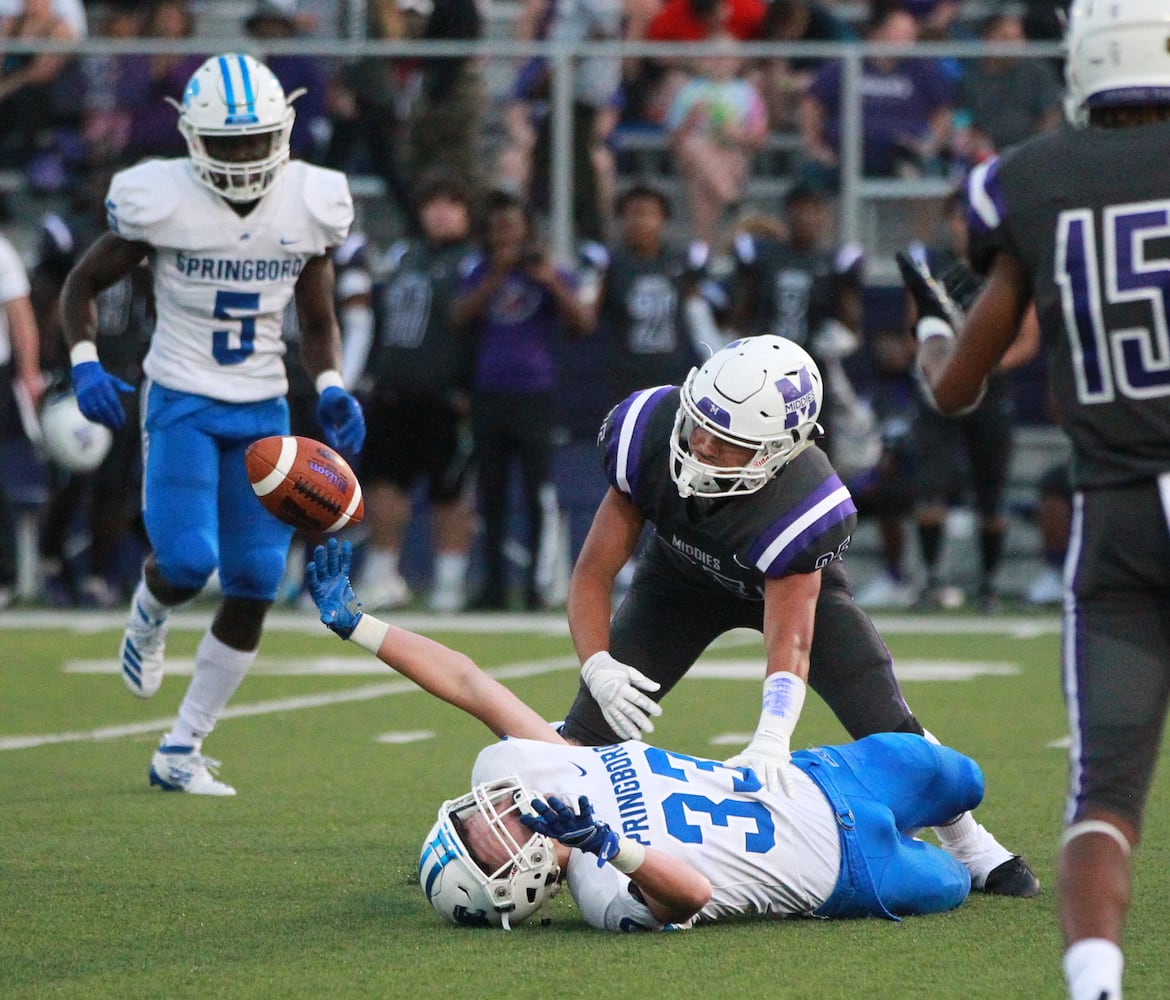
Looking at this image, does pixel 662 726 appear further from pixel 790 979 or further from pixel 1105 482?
pixel 1105 482

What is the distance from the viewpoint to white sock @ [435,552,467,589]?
10.4 metres

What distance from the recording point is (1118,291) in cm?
288

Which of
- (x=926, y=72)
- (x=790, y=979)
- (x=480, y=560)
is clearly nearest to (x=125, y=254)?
(x=790, y=979)

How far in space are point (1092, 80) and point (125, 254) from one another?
11.5ft

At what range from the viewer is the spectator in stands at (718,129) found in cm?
1143

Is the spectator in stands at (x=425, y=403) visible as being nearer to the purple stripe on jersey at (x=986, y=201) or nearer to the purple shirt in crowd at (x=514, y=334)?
the purple shirt in crowd at (x=514, y=334)

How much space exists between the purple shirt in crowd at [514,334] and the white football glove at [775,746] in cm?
635

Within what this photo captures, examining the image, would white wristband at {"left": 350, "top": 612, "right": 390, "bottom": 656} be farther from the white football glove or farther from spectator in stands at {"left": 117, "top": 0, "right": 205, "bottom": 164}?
spectator in stands at {"left": 117, "top": 0, "right": 205, "bottom": 164}

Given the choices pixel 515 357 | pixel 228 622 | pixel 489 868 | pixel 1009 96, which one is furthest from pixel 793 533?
pixel 1009 96

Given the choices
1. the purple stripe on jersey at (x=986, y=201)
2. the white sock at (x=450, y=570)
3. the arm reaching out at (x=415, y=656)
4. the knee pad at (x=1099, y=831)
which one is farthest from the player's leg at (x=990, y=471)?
the knee pad at (x=1099, y=831)

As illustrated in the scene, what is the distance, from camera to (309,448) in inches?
193

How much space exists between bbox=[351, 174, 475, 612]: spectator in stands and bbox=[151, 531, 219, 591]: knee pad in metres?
4.83

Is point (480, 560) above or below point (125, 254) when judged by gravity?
below

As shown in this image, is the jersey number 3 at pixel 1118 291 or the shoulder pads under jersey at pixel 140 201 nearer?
the jersey number 3 at pixel 1118 291
